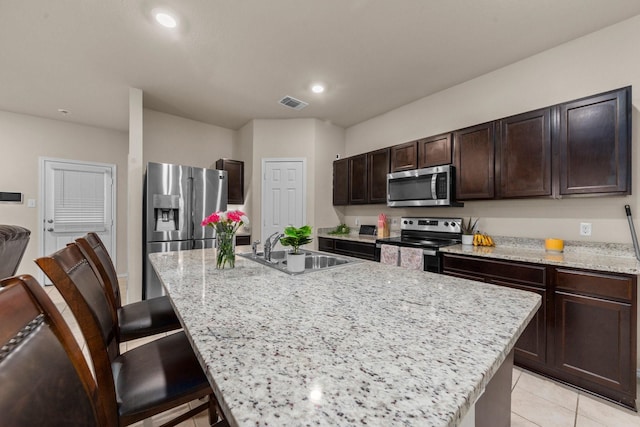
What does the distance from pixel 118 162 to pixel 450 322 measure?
593 centimetres

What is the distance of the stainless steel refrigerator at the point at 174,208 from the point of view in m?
3.33


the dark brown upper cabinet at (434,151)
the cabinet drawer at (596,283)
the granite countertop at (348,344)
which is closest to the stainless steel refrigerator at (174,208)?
the granite countertop at (348,344)

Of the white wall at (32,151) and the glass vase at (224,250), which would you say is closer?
the glass vase at (224,250)

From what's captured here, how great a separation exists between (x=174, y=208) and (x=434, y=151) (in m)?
3.27

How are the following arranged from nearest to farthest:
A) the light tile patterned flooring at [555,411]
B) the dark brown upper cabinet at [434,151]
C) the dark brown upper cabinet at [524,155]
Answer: the light tile patterned flooring at [555,411], the dark brown upper cabinet at [524,155], the dark brown upper cabinet at [434,151]

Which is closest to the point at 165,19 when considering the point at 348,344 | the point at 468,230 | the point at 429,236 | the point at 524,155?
the point at 348,344

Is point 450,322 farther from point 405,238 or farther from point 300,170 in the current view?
point 300,170

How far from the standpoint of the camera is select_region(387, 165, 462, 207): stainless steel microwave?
2943mm

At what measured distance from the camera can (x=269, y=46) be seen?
2.55 meters

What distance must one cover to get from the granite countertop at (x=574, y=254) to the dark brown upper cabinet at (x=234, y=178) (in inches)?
126

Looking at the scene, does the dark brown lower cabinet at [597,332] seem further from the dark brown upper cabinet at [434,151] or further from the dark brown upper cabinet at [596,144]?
the dark brown upper cabinet at [434,151]

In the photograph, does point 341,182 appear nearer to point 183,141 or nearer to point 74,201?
point 183,141

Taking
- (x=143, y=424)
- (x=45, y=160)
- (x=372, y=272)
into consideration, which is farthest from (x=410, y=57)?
(x=45, y=160)

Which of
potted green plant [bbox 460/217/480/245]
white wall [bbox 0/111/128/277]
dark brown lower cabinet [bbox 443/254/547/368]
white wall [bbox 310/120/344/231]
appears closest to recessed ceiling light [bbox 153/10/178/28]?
white wall [bbox 310/120/344/231]
